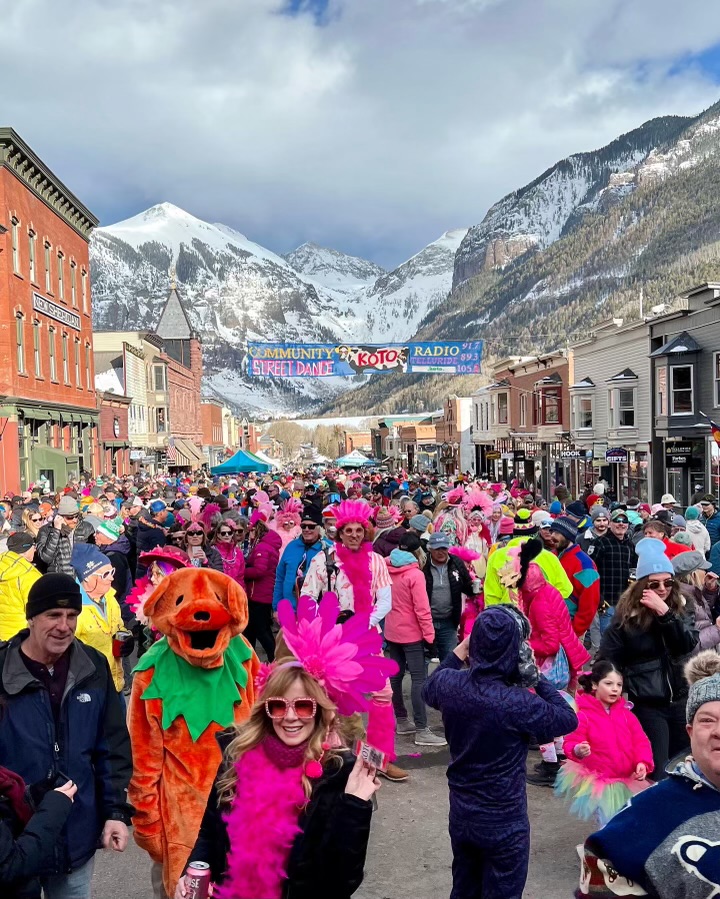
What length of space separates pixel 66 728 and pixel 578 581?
5413 mm

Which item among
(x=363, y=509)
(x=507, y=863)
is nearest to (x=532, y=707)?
(x=507, y=863)

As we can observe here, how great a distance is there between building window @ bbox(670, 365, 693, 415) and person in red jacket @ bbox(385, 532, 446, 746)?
24197 millimetres

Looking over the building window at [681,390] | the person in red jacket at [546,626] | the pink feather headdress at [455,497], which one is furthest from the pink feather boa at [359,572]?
the building window at [681,390]

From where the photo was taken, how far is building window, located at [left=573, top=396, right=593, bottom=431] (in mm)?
38000

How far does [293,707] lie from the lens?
2682mm

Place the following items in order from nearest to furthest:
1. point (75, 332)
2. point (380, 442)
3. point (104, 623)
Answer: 1. point (104, 623)
2. point (75, 332)
3. point (380, 442)

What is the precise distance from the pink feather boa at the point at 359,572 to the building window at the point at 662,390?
25.2 m

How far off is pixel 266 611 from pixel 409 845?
4.26m

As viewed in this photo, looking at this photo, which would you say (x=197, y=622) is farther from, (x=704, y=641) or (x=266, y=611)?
(x=266, y=611)

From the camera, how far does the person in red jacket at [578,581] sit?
777 cm

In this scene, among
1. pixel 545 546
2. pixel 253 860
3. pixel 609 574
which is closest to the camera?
pixel 253 860

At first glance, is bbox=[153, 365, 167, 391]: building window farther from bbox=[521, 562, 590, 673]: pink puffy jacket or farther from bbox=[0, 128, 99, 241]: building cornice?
bbox=[521, 562, 590, 673]: pink puffy jacket

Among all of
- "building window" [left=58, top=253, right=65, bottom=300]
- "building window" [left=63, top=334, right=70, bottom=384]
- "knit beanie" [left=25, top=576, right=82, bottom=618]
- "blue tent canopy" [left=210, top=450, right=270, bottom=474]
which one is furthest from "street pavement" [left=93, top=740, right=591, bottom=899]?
"building window" [left=58, top=253, right=65, bottom=300]

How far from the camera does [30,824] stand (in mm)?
2605
